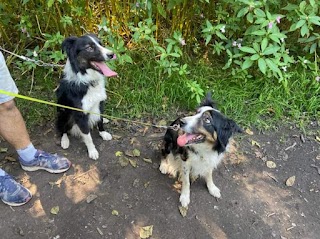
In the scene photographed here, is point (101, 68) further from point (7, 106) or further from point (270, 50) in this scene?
point (270, 50)

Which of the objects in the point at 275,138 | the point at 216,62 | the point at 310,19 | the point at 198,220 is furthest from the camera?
the point at 216,62

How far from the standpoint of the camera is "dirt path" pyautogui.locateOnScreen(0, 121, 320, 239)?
2777 mm

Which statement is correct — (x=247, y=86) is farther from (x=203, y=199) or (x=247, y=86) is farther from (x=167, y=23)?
(x=203, y=199)

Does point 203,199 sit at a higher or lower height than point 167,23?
lower

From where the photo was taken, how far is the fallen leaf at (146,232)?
2727mm

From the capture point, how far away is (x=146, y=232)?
2.75 metres

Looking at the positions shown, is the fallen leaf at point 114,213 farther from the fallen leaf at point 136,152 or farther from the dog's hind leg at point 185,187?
the fallen leaf at point 136,152

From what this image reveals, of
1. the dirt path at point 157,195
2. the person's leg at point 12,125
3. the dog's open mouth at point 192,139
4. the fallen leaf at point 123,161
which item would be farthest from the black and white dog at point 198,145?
the person's leg at point 12,125

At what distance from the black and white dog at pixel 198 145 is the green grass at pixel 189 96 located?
0.76 m

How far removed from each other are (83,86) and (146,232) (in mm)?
1308

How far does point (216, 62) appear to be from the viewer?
414 cm

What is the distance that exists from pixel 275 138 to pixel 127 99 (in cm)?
161

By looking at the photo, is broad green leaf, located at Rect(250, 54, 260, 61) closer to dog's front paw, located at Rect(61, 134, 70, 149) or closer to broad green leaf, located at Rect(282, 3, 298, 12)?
broad green leaf, located at Rect(282, 3, 298, 12)

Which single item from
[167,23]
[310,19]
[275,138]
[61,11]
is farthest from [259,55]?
[61,11]
